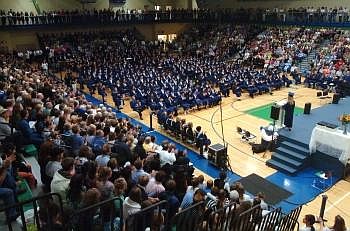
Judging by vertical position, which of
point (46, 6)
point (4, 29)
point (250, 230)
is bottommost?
point (250, 230)

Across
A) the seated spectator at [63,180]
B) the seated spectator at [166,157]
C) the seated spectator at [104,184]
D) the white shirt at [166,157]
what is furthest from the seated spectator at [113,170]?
the white shirt at [166,157]

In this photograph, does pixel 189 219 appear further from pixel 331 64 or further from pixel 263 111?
pixel 331 64

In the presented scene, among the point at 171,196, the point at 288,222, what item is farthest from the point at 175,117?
the point at 171,196

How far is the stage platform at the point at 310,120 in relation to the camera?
11641 millimetres

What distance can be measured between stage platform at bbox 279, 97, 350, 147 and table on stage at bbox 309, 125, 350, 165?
391 millimetres

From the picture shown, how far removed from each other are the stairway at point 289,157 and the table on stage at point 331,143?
0.39m

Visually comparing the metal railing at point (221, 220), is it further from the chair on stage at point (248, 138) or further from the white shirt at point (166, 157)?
the chair on stage at point (248, 138)

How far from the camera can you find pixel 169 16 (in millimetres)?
33281

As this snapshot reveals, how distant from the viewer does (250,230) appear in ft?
17.3

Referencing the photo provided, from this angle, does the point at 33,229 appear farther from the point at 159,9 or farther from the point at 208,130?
the point at 159,9

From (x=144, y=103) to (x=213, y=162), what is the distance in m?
6.33

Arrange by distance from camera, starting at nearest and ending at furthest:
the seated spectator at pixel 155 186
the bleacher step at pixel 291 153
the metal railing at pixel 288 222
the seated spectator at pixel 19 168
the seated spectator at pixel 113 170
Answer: the seated spectator at pixel 19 168 → the seated spectator at pixel 155 186 → the seated spectator at pixel 113 170 → the metal railing at pixel 288 222 → the bleacher step at pixel 291 153

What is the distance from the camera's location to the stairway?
1073 centimetres

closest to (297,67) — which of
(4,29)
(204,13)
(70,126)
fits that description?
(204,13)
